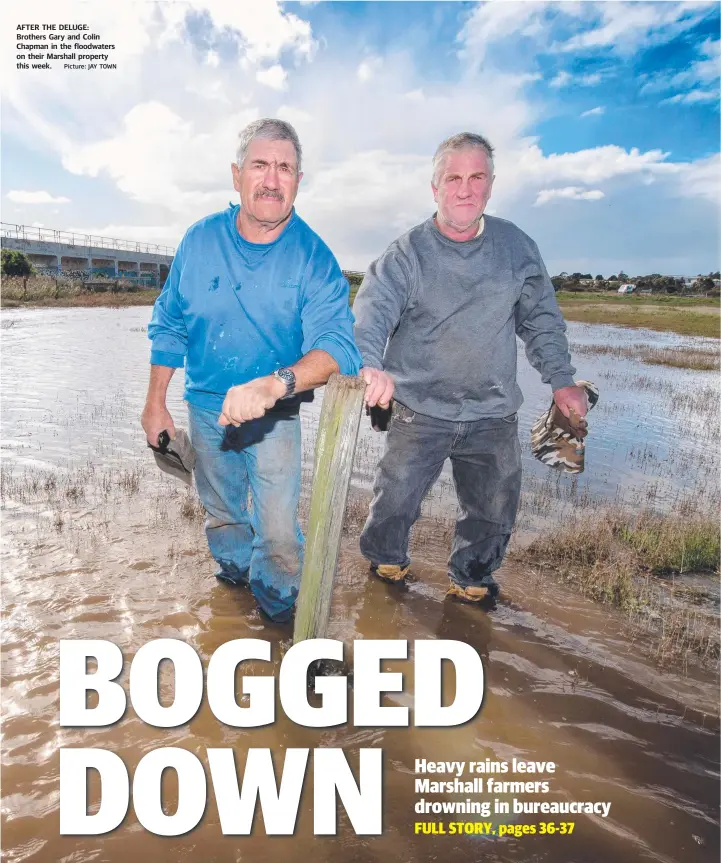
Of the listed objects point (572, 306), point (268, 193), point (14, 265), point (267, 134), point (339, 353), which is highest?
point (14, 265)

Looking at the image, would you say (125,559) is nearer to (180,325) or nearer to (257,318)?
(180,325)

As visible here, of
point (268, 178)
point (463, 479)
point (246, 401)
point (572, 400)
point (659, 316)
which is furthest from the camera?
point (659, 316)

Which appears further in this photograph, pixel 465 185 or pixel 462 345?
pixel 462 345

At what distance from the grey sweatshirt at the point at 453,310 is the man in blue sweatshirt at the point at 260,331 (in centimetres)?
50

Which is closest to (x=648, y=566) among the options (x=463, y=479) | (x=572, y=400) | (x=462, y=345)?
(x=572, y=400)

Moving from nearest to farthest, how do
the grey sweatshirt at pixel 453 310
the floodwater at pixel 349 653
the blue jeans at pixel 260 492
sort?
the floodwater at pixel 349 653 < the blue jeans at pixel 260 492 < the grey sweatshirt at pixel 453 310

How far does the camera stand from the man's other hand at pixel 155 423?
3578 millimetres

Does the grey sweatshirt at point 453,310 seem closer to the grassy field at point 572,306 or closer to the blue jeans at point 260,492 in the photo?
the blue jeans at point 260,492

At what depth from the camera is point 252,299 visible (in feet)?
10.5

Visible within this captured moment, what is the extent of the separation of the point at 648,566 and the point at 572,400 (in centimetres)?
207

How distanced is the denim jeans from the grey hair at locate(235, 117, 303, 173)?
66.5 inches

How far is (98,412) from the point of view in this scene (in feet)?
30.4

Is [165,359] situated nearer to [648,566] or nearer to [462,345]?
[462,345]

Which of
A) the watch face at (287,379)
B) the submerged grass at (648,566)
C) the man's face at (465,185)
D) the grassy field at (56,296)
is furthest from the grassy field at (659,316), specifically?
the watch face at (287,379)
